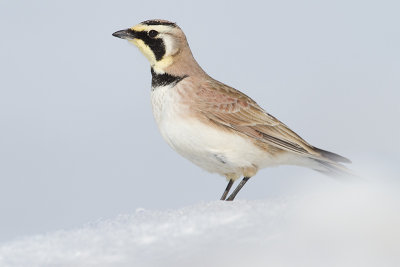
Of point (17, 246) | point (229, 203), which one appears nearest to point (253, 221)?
point (229, 203)

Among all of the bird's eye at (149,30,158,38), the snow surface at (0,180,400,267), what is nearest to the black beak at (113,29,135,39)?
the bird's eye at (149,30,158,38)

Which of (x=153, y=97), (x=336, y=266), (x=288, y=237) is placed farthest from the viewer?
(x=153, y=97)

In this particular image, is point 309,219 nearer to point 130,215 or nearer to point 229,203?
point 229,203

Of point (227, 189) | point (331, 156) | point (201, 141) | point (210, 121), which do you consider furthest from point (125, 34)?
point (331, 156)

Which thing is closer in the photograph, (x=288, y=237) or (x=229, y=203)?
(x=288, y=237)

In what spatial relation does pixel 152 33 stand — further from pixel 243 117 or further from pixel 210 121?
pixel 243 117
